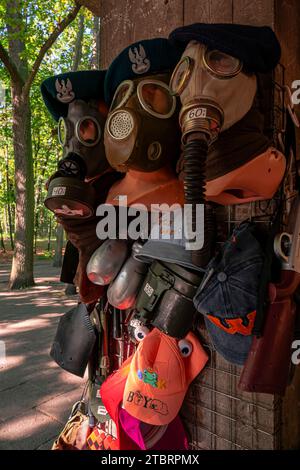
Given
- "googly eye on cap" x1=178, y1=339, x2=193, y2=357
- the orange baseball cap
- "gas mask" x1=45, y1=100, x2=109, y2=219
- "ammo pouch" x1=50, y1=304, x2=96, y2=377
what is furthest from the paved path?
"gas mask" x1=45, y1=100, x2=109, y2=219

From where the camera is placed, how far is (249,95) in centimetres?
88

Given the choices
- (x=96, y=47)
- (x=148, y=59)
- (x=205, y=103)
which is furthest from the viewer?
(x=96, y=47)

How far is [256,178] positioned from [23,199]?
7035 mm

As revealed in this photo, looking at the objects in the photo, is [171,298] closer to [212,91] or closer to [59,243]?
[212,91]

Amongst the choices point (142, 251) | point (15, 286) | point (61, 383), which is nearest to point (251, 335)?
point (142, 251)

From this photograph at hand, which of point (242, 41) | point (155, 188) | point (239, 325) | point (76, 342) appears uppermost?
point (242, 41)

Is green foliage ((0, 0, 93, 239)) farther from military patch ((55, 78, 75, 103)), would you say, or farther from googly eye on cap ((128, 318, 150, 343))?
googly eye on cap ((128, 318, 150, 343))

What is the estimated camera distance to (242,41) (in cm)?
83

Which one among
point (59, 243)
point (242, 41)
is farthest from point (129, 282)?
point (59, 243)

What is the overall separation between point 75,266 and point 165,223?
68 centimetres

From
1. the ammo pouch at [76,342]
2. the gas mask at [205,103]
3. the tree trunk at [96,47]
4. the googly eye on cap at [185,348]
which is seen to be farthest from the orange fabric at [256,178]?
the tree trunk at [96,47]

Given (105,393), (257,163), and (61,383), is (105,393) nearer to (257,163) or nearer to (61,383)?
(257,163)

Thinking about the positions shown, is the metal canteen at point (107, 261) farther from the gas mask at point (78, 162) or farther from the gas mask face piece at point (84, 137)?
the gas mask face piece at point (84, 137)

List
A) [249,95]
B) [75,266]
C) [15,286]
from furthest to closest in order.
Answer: [15,286]
[75,266]
[249,95]
